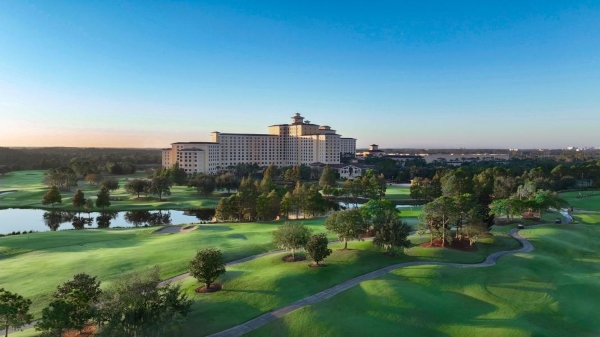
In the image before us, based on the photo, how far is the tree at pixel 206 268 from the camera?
97.7ft

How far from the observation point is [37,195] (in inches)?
3819

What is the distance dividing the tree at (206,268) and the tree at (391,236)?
17.1 meters

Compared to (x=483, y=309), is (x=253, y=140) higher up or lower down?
higher up

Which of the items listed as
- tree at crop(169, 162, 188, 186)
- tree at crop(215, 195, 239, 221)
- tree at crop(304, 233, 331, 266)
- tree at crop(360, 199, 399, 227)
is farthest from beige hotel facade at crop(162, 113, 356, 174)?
tree at crop(304, 233, 331, 266)

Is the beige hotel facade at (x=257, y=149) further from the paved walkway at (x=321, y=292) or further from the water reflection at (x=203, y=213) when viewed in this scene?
the paved walkway at (x=321, y=292)

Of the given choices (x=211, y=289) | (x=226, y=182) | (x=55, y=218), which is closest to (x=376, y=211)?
(x=211, y=289)

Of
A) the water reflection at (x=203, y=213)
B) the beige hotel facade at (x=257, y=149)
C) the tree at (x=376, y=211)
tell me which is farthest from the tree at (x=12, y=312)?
the beige hotel facade at (x=257, y=149)

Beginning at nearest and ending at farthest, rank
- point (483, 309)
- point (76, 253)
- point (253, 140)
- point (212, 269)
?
point (483, 309), point (212, 269), point (76, 253), point (253, 140)

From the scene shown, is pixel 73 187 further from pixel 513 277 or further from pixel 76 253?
pixel 513 277

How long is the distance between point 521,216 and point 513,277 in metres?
36.7

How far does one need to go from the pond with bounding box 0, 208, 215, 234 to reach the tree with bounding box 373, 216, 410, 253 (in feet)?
148

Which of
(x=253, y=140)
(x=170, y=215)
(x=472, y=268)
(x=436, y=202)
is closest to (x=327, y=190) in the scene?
(x=170, y=215)

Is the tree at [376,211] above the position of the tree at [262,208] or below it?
above

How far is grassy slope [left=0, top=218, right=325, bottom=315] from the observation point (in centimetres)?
3403
